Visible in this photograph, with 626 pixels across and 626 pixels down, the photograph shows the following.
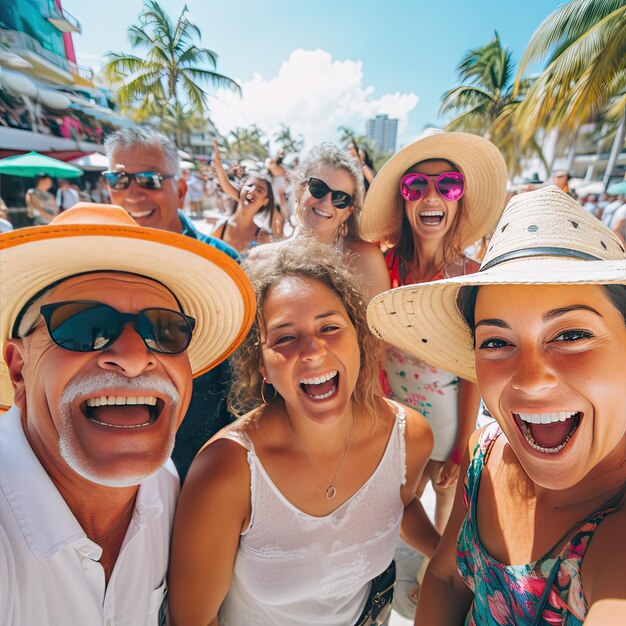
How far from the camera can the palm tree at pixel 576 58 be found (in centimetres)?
853

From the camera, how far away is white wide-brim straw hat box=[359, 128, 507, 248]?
7.96 ft

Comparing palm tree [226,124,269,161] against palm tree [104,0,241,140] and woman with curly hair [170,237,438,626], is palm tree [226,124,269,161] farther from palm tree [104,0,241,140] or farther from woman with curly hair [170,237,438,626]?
woman with curly hair [170,237,438,626]

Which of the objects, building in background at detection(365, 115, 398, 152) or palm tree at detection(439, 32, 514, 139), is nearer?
palm tree at detection(439, 32, 514, 139)

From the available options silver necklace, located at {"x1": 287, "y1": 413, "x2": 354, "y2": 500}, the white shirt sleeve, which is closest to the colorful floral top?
silver necklace, located at {"x1": 287, "y1": 413, "x2": 354, "y2": 500}

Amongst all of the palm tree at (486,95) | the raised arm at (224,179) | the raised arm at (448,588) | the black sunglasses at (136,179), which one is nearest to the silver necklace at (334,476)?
the raised arm at (448,588)

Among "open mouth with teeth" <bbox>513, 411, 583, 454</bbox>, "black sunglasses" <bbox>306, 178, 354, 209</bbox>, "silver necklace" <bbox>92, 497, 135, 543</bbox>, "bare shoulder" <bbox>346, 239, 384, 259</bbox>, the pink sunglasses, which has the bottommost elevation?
"silver necklace" <bbox>92, 497, 135, 543</bbox>

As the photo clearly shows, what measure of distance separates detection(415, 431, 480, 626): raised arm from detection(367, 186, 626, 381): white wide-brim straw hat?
0.51 m

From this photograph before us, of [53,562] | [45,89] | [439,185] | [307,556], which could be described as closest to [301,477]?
[307,556]

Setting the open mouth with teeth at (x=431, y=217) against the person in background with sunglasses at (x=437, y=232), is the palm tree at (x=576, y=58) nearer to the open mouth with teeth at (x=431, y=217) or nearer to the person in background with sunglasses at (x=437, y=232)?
the person in background with sunglasses at (x=437, y=232)

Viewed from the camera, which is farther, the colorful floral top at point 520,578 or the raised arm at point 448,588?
the raised arm at point 448,588

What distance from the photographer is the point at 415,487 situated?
1751 mm

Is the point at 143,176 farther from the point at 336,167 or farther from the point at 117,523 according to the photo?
the point at 117,523

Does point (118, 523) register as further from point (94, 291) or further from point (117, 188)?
point (117, 188)

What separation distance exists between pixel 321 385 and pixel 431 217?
4.98 feet
